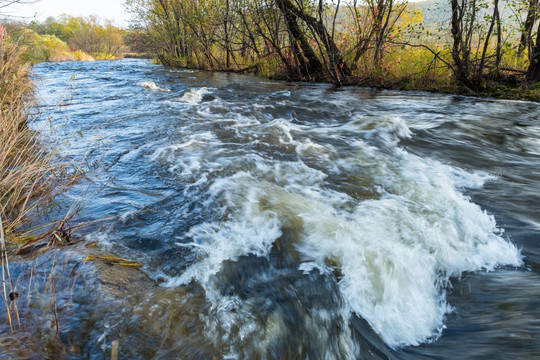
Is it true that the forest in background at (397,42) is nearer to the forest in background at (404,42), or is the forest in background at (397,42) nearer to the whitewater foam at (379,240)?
the forest in background at (404,42)

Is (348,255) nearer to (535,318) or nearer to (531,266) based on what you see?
(535,318)

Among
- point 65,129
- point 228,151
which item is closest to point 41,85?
point 65,129

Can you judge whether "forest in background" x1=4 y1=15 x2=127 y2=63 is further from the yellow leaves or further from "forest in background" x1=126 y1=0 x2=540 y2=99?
the yellow leaves

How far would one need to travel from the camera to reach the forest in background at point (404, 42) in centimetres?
803

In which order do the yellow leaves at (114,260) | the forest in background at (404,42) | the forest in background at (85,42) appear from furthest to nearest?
the forest in background at (85,42) < the forest in background at (404,42) < the yellow leaves at (114,260)

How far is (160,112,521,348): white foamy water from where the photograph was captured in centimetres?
228

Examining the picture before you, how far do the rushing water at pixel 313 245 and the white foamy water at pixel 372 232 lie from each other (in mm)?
14

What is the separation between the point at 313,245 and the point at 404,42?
8.66 meters

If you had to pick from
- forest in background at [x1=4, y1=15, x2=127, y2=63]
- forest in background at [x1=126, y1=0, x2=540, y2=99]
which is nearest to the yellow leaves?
forest in background at [x1=126, y1=0, x2=540, y2=99]

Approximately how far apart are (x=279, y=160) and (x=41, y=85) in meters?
11.5

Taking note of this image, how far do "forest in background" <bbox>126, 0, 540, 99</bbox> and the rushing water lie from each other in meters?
3.82

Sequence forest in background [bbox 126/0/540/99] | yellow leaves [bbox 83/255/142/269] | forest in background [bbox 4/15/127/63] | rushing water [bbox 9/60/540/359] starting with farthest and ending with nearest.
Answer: forest in background [bbox 4/15/127/63] < forest in background [bbox 126/0/540/99] < yellow leaves [bbox 83/255/142/269] < rushing water [bbox 9/60/540/359]

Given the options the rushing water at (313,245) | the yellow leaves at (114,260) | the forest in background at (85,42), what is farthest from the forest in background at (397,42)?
the forest in background at (85,42)

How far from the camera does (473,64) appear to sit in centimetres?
866
